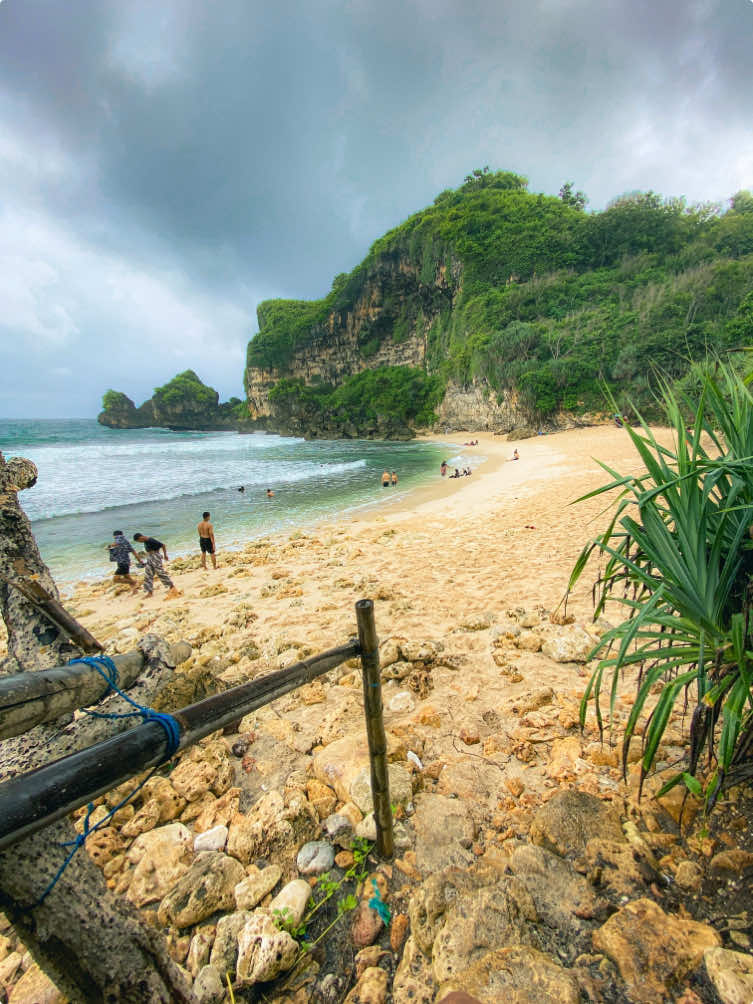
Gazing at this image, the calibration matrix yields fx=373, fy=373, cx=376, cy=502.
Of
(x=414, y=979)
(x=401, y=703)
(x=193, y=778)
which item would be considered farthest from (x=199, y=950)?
(x=401, y=703)

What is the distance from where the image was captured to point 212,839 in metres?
2.08

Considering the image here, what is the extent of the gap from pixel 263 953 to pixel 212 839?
2.50 ft

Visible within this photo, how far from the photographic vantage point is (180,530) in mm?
13156

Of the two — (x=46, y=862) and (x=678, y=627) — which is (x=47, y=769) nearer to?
(x=46, y=862)

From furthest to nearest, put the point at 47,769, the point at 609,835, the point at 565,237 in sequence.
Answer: the point at 565,237
the point at 609,835
the point at 47,769

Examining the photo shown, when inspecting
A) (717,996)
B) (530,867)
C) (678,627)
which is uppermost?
(678,627)

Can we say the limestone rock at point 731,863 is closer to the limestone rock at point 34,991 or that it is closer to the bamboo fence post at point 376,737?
the bamboo fence post at point 376,737

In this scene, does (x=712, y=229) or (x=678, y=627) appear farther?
(x=712, y=229)

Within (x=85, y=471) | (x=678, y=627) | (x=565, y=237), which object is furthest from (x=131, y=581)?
(x=565, y=237)

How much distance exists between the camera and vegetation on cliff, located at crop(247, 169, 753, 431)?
30125 mm

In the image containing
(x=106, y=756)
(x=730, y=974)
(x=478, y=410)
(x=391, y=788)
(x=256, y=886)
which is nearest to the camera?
(x=106, y=756)

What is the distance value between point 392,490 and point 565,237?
160 feet

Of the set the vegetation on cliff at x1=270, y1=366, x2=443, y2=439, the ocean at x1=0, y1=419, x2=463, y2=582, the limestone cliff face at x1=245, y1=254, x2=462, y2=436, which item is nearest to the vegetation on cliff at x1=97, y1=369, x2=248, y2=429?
the limestone cliff face at x1=245, y1=254, x2=462, y2=436

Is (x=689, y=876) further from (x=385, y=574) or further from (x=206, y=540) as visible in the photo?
(x=206, y=540)
